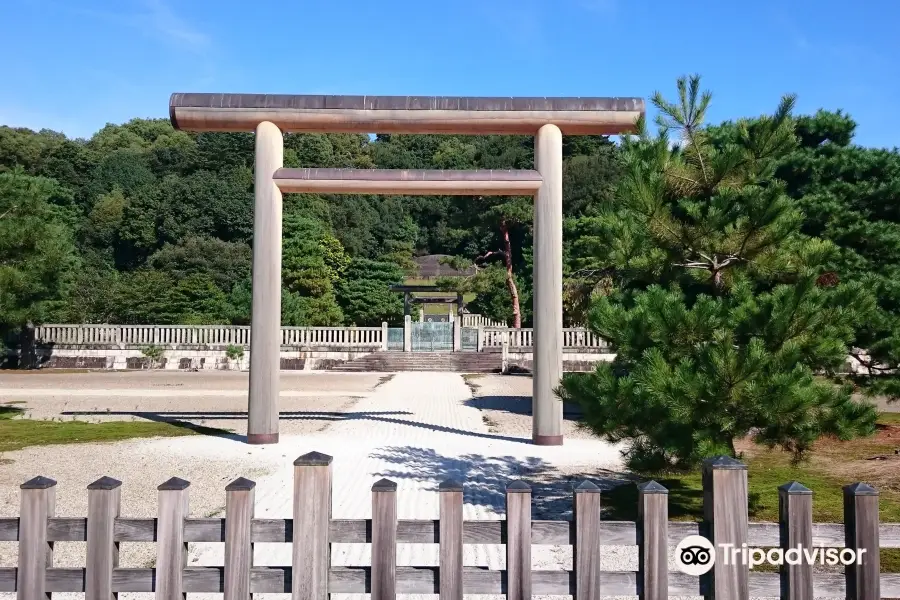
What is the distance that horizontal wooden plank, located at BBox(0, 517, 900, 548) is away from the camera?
2.76 m

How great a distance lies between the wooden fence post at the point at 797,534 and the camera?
106 inches

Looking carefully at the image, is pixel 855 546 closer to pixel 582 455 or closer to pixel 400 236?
pixel 582 455

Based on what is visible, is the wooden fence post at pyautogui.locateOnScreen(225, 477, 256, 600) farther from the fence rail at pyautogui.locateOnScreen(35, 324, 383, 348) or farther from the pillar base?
the fence rail at pyautogui.locateOnScreen(35, 324, 383, 348)

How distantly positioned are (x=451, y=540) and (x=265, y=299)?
24.0 feet

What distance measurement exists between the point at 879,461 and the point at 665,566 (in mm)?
6523

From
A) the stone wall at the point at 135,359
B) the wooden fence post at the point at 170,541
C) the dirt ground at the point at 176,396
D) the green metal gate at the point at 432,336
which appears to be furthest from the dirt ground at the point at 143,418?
the green metal gate at the point at 432,336

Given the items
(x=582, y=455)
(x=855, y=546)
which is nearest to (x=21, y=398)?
(x=582, y=455)

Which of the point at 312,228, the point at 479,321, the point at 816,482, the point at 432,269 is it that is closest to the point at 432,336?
the point at 479,321

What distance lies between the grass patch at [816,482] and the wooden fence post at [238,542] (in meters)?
3.53

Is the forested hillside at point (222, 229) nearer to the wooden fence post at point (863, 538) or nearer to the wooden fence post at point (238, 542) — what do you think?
the wooden fence post at point (238, 542)

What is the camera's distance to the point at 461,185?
9805 mm

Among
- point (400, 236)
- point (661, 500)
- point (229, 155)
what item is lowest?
point (661, 500)

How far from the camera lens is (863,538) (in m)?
2.71

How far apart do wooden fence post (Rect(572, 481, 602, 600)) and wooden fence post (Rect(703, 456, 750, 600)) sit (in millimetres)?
463
